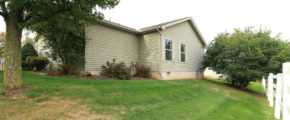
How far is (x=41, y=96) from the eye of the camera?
162 inches

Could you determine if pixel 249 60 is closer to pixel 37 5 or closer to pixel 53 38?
pixel 37 5

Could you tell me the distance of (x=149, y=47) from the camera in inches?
445

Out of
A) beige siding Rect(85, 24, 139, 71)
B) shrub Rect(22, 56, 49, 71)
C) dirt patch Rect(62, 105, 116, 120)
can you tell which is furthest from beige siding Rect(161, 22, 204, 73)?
shrub Rect(22, 56, 49, 71)

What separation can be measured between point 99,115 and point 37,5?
3.89 meters

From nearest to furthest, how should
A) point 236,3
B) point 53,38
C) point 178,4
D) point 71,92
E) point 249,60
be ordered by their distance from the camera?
point 71,92 < point 53,38 < point 249,60 < point 236,3 < point 178,4

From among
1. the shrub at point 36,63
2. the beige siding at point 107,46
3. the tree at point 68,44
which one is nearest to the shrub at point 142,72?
the beige siding at point 107,46

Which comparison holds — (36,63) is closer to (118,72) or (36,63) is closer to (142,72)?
(118,72)

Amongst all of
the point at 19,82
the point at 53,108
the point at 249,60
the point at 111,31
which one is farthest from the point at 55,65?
the point at 249,60

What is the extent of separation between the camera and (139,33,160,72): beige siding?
10.8m

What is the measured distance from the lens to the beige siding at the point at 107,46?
870cm

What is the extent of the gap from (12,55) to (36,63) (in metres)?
5.91

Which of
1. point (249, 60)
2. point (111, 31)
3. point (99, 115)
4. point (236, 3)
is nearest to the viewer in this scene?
point (99, 115)

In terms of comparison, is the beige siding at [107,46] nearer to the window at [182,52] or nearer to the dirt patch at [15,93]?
the dirt patch at [15,93]

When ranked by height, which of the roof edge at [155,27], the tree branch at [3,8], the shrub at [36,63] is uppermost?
the roof edge at [155,27]
